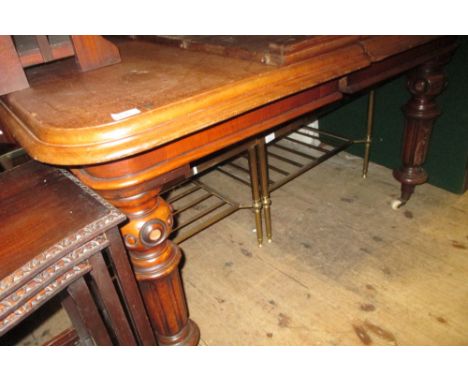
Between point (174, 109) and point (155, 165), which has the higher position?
point (174, 109)

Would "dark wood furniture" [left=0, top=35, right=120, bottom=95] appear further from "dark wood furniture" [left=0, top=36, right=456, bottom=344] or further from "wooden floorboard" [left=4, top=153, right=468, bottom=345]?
"wooden floorboard" [left=4, top=153, right=468, bottom=345]

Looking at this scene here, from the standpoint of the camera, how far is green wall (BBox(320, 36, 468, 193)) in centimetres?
156

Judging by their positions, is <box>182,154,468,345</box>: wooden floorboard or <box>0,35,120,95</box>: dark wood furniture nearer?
<box>0,35,120,95</box>: dark wood furniture

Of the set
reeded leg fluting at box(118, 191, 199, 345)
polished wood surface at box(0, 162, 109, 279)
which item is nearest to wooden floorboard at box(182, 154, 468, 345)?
reeded leg fluting at box(118, 191, 199, 345)

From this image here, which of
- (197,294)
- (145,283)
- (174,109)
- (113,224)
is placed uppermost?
(174,109)

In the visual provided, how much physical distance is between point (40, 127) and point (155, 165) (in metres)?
0.20

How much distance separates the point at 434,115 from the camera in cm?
144

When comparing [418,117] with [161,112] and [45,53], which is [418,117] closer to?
[161,112]

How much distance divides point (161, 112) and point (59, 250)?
275mm

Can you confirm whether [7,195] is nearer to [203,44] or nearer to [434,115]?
[203,44]

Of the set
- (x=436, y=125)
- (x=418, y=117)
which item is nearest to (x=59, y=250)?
(x=418, y=117)

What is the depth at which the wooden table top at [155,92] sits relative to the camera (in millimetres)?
579

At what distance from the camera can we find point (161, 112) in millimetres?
606

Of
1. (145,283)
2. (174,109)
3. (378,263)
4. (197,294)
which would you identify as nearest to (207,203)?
(197,294)
